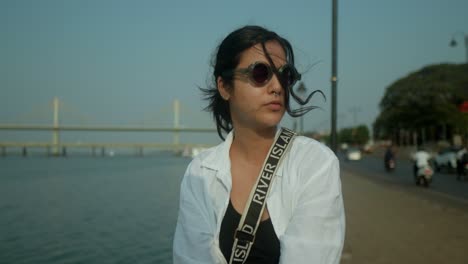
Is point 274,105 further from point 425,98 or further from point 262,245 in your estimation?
point 425,98

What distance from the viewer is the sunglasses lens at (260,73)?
5.97ft

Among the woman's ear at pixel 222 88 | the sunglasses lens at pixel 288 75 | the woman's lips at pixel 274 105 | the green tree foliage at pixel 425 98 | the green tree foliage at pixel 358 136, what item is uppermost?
the sunglasses lens at pixel 288 75

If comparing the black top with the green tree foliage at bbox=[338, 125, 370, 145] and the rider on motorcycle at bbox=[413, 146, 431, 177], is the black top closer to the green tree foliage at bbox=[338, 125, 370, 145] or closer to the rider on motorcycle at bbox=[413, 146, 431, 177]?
the rider on motorcycle at bbox=[413, 146, 431, 177]

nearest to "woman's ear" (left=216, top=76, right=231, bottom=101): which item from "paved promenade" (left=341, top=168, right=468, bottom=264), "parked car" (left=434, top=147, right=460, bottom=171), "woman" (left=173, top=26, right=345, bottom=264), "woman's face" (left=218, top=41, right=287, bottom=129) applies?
"woman" (left=173, top=26, right=345, bottom=264)

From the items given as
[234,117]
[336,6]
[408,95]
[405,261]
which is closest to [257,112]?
[234,117]

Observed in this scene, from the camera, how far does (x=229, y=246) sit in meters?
1.74

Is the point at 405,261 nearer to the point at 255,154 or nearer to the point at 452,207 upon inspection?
the point at 255,154

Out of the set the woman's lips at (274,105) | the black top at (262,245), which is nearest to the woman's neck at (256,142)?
the woman's lips at (274,105)

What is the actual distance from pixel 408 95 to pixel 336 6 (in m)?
66.8

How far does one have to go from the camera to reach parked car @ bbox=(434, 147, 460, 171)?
24.8 m

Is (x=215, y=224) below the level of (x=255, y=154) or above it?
below

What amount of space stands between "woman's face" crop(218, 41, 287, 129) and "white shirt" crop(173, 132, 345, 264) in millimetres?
130

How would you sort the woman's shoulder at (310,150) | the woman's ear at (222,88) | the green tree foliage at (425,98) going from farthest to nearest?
the green tree foliage at (425,98) < the woman's ear at (222,88) < the woman's shoulder at (310,150)

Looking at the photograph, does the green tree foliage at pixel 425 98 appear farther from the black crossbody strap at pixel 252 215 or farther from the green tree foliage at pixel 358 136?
the black crossbody strap at pixel 252 215
